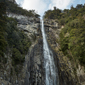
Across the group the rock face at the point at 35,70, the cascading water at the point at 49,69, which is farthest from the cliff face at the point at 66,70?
the rock face at the point at 35,70

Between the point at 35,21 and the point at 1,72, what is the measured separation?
89.6 ft

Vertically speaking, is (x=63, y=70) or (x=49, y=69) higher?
(x=49, y=69)

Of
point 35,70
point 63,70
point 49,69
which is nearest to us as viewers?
point 35,70

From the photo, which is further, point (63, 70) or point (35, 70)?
point (63, 70)

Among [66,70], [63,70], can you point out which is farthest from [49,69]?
[66,70]

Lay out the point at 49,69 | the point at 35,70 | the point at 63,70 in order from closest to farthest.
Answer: the point at 35,70
the point at 49,69
the point at 63,70

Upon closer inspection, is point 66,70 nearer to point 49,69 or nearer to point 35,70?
point 49,69

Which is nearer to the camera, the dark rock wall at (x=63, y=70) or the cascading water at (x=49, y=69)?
the cascading water at (x=49, y=69)

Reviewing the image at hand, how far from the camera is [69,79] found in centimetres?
1716

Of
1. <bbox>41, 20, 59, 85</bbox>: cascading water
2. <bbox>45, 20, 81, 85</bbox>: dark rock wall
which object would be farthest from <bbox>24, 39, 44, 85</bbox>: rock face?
<bbox>45, 20, 81, 85</bbox>: dark rock wall

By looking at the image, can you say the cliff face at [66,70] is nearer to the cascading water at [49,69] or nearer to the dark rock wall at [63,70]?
the dark rock wall at [63,70]

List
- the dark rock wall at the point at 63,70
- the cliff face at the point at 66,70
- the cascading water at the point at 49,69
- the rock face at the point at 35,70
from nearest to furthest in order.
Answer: the rock face at the point at 35,70, the cascading water at the point at 49,69, the cliff face at the point at 66,70, the dark rock wall at the point at 63,70

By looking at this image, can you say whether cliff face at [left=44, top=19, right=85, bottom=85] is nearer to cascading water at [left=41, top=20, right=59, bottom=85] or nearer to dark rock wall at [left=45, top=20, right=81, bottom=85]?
dark rock wall at [left=45, top=20, right=81, bottom=85]

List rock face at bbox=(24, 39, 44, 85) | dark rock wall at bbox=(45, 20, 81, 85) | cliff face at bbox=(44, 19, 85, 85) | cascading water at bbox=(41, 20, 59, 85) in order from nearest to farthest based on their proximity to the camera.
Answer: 1. rock face at bbox=(24, 39, 44, 85)
2. cascading water at bbox=(41, 20, 59, 85)
3. cliff face at bbox=(44, 19, 85, 85)
4. dark rock wall at bbox=(45, 20, 81, 85)
